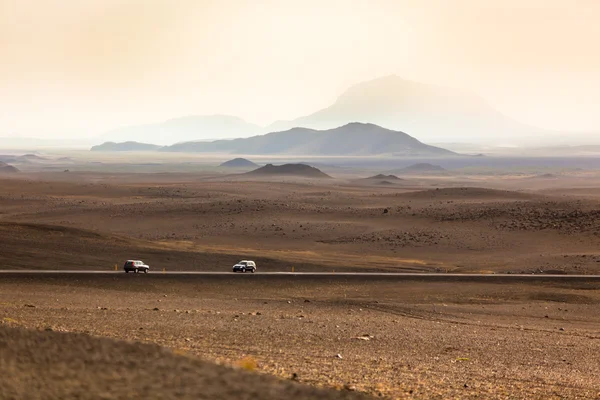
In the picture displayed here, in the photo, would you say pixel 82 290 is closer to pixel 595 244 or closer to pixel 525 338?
pixel 525 338

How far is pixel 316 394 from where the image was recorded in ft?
37.4

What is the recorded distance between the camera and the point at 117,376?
437 inches

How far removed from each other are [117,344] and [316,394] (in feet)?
12.8

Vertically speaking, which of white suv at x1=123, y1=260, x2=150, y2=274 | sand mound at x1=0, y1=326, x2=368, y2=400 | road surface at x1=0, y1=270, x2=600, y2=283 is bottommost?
Answer: road surface at x1=0, y1=270, x2=600, y2=283

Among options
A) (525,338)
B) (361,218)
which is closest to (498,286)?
(525,338)

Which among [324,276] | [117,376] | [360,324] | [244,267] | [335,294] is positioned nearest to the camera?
[117,376]

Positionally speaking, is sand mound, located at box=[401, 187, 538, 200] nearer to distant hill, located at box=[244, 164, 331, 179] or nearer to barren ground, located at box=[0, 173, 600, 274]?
barren ground, located at box=[0, 173, 600, 274]

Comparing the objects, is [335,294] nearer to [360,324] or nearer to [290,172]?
[360,324]

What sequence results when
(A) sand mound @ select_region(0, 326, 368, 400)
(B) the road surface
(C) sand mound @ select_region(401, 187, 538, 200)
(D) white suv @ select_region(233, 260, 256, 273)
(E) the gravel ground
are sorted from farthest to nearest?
(C) sand mound @ select_region(401, 187, 538, 200)
(D) white suv @ select_region(233, 260, 256, 273)
(B) the road surface
(E) the gravel ground
(A) sand mound @ select_region(0, 326, 368, 400)

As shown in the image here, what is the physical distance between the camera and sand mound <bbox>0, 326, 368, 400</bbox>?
1038 cm

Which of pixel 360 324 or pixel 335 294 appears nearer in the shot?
pixel 360 324

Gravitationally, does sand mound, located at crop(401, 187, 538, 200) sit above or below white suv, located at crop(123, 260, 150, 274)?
above

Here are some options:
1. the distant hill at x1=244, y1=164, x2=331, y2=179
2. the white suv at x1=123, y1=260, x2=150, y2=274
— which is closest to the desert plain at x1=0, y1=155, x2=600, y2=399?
the white suv at x1=123, y1=260, x2=150, y2=274

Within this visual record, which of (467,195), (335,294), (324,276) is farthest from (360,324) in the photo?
(467,195)
